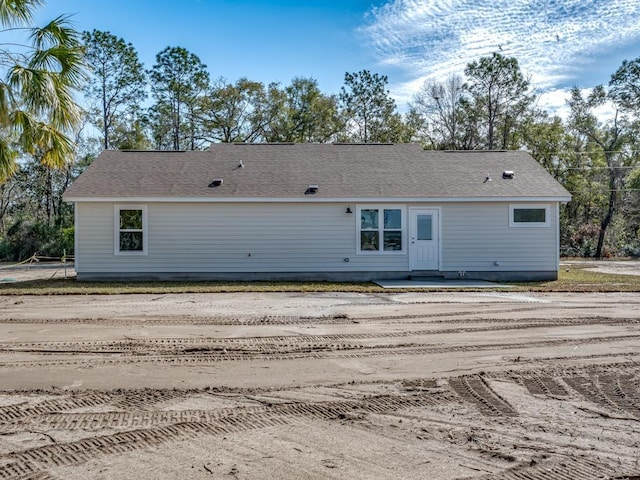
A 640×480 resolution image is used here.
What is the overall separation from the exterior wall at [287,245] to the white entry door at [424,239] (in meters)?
0.18

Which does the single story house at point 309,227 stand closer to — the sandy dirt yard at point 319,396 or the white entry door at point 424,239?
the white entry door at point 424,239

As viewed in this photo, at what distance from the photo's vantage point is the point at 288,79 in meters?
32.9

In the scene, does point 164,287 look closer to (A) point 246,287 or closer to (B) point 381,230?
(A) point 246,287

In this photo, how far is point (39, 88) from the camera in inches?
415

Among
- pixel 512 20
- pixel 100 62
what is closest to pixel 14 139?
pixel 512 20

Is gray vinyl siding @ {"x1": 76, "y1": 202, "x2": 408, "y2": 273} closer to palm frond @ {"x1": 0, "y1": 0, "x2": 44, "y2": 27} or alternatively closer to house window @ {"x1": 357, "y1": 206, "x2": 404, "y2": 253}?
house window @ {"x1": 357, "y1": 206, "x2": 404, "y2": 253}

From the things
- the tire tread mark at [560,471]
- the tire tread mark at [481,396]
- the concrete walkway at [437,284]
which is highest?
the concrete walkway at [437,284]

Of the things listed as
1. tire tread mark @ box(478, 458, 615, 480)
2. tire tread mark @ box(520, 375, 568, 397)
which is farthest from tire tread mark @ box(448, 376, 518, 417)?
tire tread mark @ box(478, 458, 615, 480)

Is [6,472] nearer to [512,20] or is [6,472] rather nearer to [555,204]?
[555,204]

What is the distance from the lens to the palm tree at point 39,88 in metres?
10.5

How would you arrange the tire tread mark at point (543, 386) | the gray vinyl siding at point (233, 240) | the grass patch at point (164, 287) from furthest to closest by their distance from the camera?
1. the gray vinyl siding at point (233, 240)
2. the grass patch at point (164, 287)
3. the tire tread mark at point (543, 386)

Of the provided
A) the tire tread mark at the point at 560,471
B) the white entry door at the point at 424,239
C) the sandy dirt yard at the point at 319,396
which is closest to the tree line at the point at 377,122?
the white entry door at the point at 424,239

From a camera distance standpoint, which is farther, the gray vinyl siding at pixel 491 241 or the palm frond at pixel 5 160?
the gray vinyl siding at pixel 491 241

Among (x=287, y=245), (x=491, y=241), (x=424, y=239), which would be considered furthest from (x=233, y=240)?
(x=491, y=241)
